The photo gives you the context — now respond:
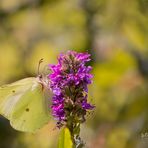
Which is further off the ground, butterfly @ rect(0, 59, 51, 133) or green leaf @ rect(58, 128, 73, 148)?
butterfly @ rect(0, 59, 51, 133)

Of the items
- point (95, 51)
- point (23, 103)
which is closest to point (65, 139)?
point (23, 103)

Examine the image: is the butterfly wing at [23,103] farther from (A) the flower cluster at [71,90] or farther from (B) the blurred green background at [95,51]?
(B) the blurred green background at [95,51]

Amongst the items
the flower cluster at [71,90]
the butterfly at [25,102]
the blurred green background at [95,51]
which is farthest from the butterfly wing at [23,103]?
the blurred green background at [95,51]

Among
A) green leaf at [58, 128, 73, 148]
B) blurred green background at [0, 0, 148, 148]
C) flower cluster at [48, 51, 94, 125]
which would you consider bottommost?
green leaf at [58, 128, 73, 148]

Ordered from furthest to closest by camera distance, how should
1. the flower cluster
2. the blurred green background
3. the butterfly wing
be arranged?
the blurred green background
the butterfly wing
the flower cluster

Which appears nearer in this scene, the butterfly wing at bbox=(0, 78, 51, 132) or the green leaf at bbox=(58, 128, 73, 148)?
the green leaf at bbox=(58, 128, 73, 148)

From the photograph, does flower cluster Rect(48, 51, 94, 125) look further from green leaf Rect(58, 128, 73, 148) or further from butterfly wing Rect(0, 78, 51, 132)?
butterfly wing Rect(0, 78, 51, 132)

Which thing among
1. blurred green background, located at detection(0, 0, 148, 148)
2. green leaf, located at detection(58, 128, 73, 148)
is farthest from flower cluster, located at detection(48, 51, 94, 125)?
blurred green background, located at detection(0, 0, 148, 148)
